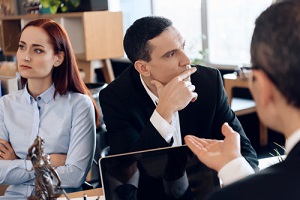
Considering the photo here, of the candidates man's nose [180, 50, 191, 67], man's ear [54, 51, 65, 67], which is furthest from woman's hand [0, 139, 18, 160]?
man's nose [180, 50, 191, 67]

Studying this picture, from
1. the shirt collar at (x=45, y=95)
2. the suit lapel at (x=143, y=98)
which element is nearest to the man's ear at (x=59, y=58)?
the shirt collar at (x=45, y=95)

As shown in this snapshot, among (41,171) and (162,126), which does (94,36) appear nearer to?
(162,126)

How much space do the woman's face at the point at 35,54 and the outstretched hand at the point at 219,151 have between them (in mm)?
1175

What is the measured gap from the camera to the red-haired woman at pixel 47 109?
2.11m

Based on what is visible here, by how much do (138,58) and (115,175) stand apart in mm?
761

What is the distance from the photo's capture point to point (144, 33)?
6.48 ft

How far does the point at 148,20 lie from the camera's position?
6.46 ft

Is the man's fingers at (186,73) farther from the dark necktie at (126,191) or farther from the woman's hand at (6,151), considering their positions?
the woman's hand at (6,151)

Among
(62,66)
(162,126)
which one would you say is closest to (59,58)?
(62,66)

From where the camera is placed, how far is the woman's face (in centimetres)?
216

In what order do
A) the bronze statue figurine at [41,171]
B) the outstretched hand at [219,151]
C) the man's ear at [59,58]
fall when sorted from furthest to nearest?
the man's ear at [59,58]
the bronze statue figurine at [41,171]
the outstretched hand at [219,151]

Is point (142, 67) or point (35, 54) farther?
point (35, 54)

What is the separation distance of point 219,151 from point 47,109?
4.08ft

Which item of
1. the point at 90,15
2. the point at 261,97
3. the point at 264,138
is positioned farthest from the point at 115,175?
the point at 90,15
